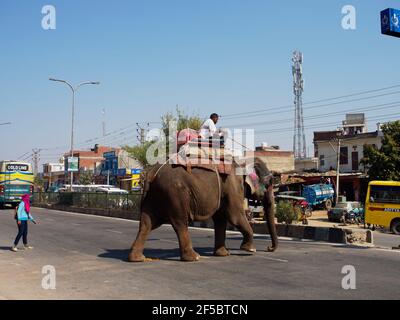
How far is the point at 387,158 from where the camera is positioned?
36406 millimetres

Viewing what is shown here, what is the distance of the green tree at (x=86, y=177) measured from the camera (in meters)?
86.3

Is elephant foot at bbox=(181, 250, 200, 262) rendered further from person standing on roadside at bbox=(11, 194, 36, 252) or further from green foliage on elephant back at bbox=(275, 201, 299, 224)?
green foliage on elephant back at bbox=(275, 201, 299, 224)

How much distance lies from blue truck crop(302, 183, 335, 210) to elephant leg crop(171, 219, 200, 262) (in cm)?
3169

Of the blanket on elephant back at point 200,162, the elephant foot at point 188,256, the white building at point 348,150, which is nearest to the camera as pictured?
the elephant foot at point 188,256

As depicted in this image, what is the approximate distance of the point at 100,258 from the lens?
1230cm

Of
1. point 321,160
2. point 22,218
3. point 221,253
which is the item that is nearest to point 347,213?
point 221,253

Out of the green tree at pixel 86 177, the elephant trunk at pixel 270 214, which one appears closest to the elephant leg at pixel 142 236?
the elephant trunk at pixel 270 214

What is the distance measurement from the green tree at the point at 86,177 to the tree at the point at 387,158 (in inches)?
2276

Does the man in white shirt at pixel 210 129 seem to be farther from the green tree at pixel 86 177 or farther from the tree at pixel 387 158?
the green tree at pixel 86 177

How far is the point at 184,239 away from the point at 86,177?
77.8 meters

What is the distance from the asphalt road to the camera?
812 cm

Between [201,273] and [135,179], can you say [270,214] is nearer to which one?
[201,273]

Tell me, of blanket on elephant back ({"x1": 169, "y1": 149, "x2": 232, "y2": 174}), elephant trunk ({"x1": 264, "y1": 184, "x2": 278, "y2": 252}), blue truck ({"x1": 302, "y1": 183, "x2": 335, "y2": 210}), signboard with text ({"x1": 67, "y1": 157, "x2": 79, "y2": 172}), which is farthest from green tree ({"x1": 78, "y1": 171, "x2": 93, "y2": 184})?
blanket on elephant back ({"x1": 169, "y1": 149, "x2": 232, "y2": 174})
